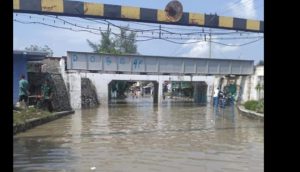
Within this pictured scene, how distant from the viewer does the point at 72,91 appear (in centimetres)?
3281

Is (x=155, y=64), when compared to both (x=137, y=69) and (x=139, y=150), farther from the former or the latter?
(x=139, y=150)

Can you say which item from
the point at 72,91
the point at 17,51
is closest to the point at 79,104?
the point at 72,91

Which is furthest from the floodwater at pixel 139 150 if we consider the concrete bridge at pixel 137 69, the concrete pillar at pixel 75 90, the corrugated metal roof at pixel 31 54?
the concrete bridge at pixel 137 69

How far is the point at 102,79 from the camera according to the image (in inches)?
1486

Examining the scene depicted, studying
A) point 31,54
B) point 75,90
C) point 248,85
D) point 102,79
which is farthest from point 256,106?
point 248,85

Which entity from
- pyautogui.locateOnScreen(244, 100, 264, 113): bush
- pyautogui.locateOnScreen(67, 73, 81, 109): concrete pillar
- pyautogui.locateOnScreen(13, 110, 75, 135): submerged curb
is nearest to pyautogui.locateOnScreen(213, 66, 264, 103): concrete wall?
pyautogui.locateOnScreen(244, 100, 264, 113): bush

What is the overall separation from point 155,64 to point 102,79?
4.61 m

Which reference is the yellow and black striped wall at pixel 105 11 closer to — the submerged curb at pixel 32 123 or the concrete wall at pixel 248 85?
the submerged curb at pixel 32 123

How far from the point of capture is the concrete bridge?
112ft

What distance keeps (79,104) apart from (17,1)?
617 inches

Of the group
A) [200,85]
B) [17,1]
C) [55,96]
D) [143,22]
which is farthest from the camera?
[200,85]

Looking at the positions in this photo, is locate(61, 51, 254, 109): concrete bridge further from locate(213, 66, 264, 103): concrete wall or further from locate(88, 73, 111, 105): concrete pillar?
locate(213, 66, 264, 103): concrete wall
